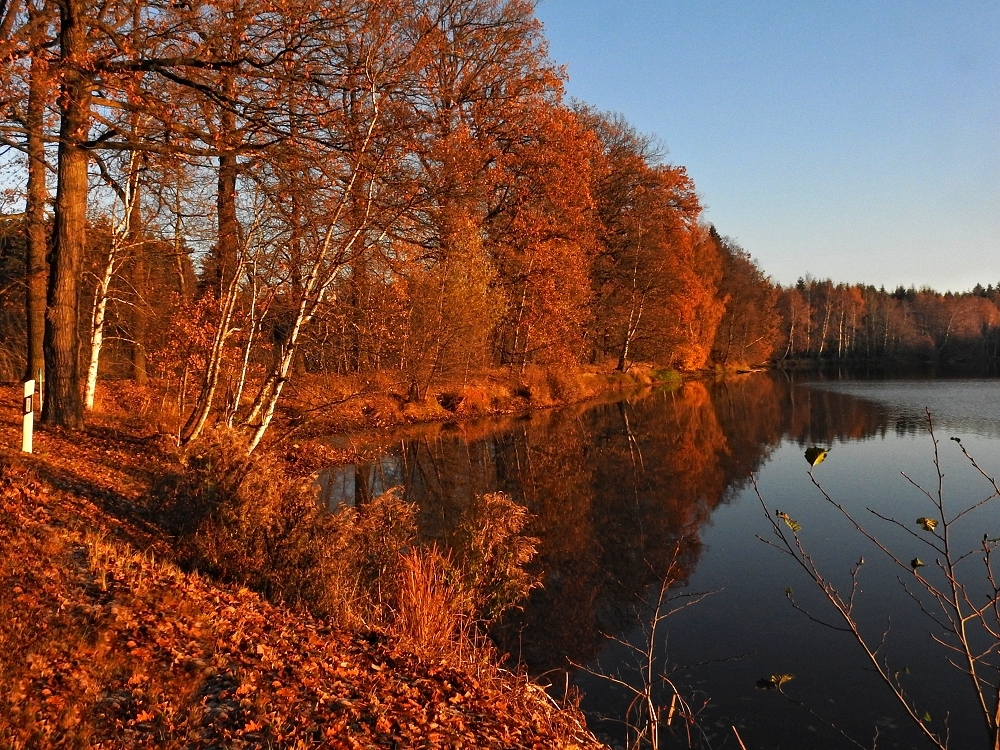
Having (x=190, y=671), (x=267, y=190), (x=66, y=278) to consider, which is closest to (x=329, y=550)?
(x=190, y=671)

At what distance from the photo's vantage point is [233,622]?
4633 mm

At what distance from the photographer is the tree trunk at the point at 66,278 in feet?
33.5

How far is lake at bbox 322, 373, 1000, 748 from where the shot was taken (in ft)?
19.4

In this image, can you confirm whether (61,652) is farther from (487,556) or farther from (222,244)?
(222,244)

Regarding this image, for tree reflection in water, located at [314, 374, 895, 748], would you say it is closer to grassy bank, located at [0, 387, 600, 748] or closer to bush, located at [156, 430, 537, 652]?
bush, located at [156, 430, 537, 652]

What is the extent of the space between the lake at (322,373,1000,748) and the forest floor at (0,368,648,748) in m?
1.52

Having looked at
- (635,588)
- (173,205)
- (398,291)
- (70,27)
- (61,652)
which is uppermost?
(70,27)

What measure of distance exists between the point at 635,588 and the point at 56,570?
6054mm

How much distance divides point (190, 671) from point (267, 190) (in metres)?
7.22

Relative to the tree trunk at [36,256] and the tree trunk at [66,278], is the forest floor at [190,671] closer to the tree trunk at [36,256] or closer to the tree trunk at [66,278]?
the tree trunk at [66,278]

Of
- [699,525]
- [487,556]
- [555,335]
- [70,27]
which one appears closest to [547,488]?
[699,525]

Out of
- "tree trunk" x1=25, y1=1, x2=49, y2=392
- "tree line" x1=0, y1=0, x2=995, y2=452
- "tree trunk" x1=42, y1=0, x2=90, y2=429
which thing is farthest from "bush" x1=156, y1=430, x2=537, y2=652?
"tree trunk" x1=25, y1=1, x2=49, y2=392

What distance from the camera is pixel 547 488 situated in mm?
13484

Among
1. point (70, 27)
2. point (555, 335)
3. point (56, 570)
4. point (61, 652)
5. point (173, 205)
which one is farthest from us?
point (555, 335)
